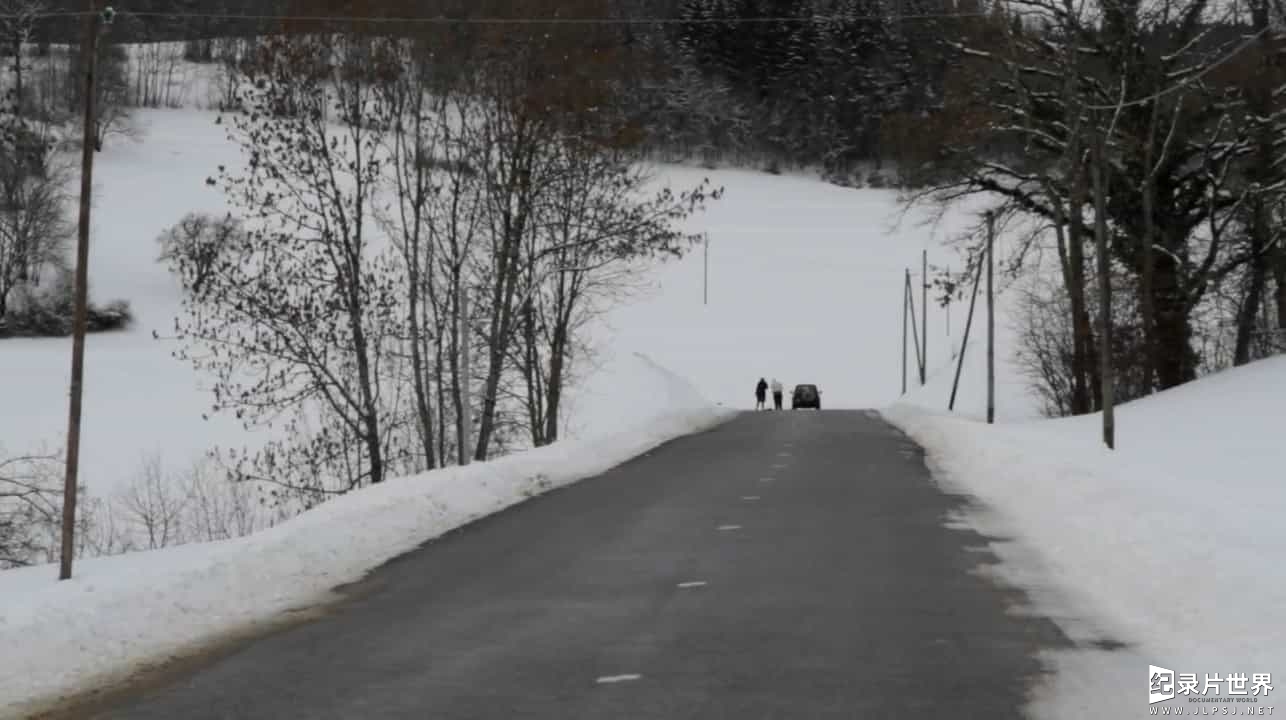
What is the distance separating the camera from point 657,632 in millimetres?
10039

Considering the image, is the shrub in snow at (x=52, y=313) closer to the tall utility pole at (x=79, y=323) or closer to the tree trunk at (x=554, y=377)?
the tree trunk at (x=554, y=377)

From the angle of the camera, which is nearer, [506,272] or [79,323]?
[79,323]

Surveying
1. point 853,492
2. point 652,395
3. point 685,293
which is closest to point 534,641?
point 853,492

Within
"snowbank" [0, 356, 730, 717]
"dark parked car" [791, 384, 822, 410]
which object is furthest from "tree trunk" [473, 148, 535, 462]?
"dark parked car" [791, 384, 822, 410]

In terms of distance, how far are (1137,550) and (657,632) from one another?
15.9 ft

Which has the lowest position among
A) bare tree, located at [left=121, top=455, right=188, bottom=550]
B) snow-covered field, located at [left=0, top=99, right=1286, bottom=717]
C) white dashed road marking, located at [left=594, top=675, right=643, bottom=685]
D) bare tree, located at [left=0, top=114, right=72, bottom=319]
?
bare tree, located at [left=121, top=455, right=188, bottom=550]

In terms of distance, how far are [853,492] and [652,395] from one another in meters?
37.6

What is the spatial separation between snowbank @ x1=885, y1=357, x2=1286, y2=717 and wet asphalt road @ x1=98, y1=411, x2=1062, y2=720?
20.5 inches

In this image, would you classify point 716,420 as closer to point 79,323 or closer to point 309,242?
point 309,242

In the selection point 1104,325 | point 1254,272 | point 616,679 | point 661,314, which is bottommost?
point 616,679

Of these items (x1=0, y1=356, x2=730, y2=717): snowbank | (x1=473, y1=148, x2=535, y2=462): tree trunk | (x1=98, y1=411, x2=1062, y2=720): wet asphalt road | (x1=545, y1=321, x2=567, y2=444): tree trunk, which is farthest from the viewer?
(x1=545, y1=321, x2=567, y2=444): tree trunk

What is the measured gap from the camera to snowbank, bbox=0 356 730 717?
9.02 meters

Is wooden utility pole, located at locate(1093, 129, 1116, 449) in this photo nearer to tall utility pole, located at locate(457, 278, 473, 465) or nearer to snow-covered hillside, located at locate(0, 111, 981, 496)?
tall utility pole, located at locate(457, 278, 473, 465)

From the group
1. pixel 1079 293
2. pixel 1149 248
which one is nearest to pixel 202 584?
pixel 1149 248
